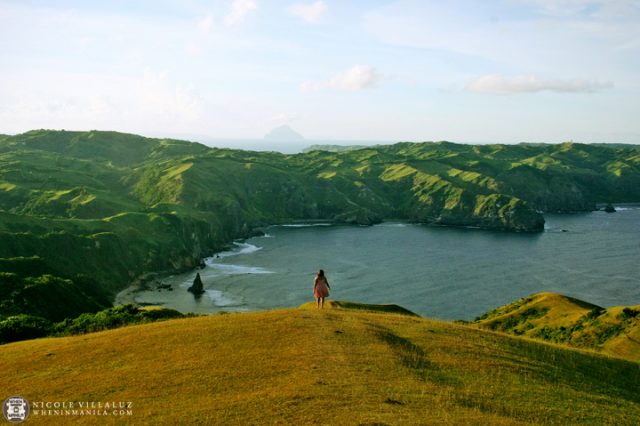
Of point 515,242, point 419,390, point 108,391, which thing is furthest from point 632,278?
point 108,391

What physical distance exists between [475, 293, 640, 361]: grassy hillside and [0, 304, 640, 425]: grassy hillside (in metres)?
19.0

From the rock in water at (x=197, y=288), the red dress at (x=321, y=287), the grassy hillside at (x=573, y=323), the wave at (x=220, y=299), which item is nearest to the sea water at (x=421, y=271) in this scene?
the wave at (x=220, y=299)

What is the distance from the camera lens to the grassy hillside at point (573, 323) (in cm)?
5181

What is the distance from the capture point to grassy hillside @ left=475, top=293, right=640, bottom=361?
51.8m

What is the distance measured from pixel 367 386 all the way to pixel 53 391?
14220 millimetres

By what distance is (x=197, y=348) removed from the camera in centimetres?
2767

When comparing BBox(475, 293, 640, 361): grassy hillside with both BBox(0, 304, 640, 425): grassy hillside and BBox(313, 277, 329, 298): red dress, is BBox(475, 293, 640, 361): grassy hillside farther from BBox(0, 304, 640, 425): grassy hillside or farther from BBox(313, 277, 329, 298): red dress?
BBox(313, 277, 329, 298): red dress

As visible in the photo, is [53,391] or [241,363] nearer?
[53,391]

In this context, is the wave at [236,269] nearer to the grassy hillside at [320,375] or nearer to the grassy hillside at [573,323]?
the grassy hillside at [573,323]

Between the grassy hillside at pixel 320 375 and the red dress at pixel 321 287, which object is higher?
the red dress at pixel 321 287

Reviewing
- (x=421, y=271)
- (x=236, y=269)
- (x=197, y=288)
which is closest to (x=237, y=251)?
(x=236, y=269)

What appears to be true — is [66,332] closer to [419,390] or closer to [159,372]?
[159,372]

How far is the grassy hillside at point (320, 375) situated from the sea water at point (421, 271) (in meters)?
67.6

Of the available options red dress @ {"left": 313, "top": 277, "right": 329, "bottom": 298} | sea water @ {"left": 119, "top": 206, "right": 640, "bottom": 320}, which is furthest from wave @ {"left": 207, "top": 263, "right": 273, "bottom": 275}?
red dress @ {"left": 313, "top": 277, "right": 329, "bottom": 298}
